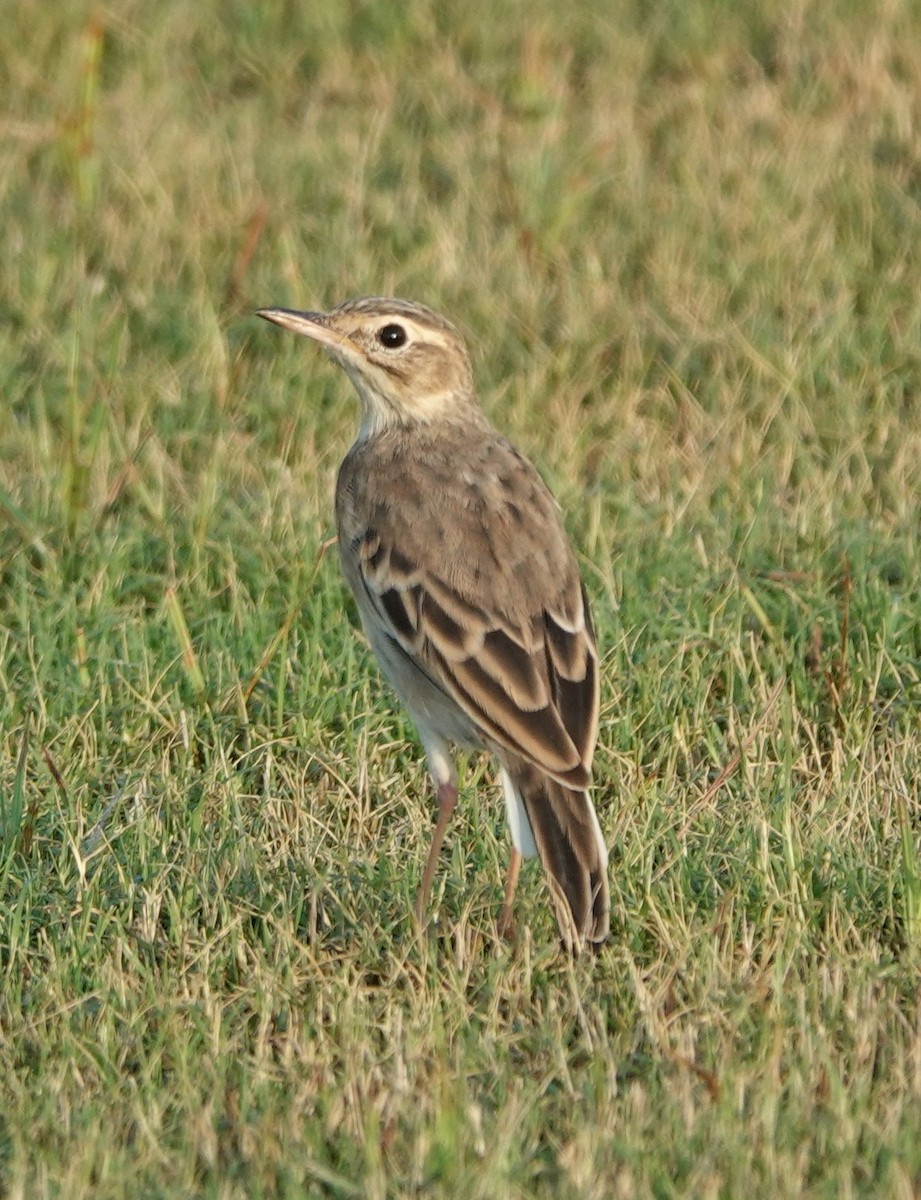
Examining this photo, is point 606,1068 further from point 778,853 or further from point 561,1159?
point 778,853

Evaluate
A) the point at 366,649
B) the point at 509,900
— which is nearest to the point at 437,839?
the point at 509,900

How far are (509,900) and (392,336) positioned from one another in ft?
6.00

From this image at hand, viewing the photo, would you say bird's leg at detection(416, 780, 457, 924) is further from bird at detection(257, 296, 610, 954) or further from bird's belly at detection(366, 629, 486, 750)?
bird's belly at detection(366, 629, 486, 750)

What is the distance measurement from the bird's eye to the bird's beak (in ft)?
0.29

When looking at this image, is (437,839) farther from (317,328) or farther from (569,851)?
(317,328)

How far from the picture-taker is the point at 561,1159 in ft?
14.3

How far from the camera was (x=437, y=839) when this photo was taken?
552 cm

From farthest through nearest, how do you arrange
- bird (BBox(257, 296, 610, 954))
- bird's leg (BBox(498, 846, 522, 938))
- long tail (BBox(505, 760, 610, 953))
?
bird's leg (BBox(498, 846, 522, 938)), bird (BBox(257, 296, 610, 954)), long tail (BBox(505, 760, 610, 953))

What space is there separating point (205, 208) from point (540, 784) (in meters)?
5.11

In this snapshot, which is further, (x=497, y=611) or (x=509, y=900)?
(x=497, y=611)

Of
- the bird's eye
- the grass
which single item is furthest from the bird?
the grass

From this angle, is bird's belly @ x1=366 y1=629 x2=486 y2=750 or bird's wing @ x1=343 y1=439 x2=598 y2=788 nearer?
bird's wing @ x1=343 y1=439 x2=598 y2=788

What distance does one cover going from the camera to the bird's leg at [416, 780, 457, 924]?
5.37 m

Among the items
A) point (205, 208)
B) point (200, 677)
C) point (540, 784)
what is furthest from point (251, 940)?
point (205, 208)
